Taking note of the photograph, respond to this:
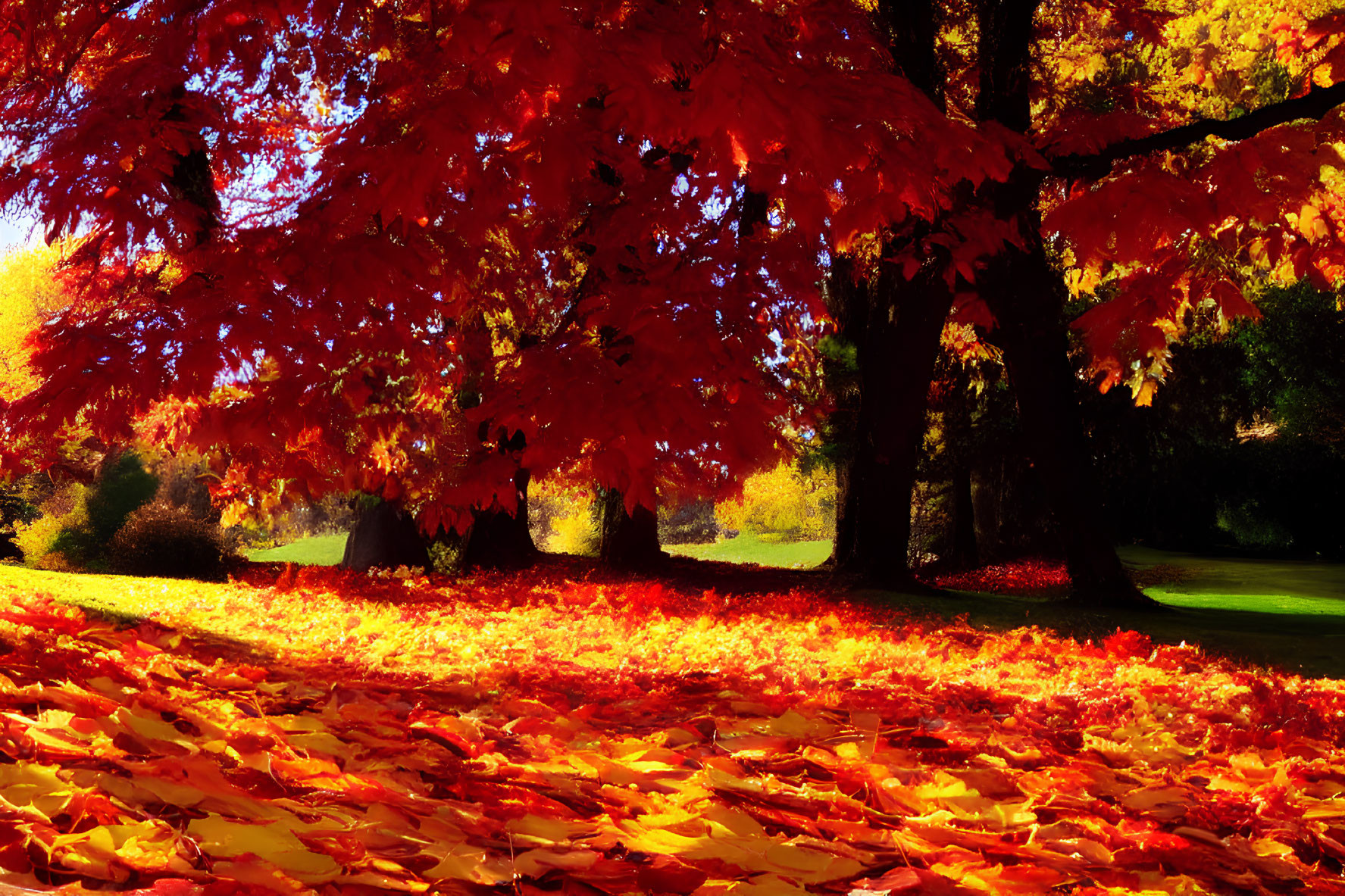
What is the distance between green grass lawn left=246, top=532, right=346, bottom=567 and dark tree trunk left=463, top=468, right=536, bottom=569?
39.1ft

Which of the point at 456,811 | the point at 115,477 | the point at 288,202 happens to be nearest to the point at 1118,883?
the point at 456,811

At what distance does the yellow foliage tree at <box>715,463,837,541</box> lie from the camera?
2822 cm

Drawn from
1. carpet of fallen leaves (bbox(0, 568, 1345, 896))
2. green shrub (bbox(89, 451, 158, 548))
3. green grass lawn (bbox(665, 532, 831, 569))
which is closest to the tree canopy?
carpet of fallen leaves (bbox(0, 568, 1345, 896))

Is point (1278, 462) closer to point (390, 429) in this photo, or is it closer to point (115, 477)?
point (390, 429)

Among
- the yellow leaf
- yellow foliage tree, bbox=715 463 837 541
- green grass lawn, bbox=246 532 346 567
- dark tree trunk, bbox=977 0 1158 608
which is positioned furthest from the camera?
yellow foliage tree, bbox=715 463 837 541

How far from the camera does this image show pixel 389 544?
13656 millimetres

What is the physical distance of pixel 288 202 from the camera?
5.86 meters

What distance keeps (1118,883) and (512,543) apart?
1131 centimetres

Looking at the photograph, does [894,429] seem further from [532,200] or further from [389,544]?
[389,544]

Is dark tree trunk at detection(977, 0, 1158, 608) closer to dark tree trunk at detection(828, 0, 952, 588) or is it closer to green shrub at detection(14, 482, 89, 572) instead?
dark tree trunk at detection(828, 0, 952, 588)

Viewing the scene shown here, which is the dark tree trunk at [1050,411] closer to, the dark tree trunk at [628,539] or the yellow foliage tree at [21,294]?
the dark tree trunk at [628,539]

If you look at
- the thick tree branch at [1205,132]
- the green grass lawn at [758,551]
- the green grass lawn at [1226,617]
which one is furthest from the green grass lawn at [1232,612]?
the green grass lawn at [758,551]

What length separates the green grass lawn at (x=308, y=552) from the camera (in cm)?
2433

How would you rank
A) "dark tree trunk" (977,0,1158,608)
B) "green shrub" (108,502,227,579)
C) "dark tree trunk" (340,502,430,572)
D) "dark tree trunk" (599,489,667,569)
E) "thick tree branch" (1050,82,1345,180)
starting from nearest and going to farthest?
"thick tree branch" (1050,82,1345,180)
"dark tree trunk" (977,0,1158,608)
"green shrub" (108,502,227,579)
"dark tree trunk" (599,489,667,569)
"dark tree trunk" (340,502,430,572)
